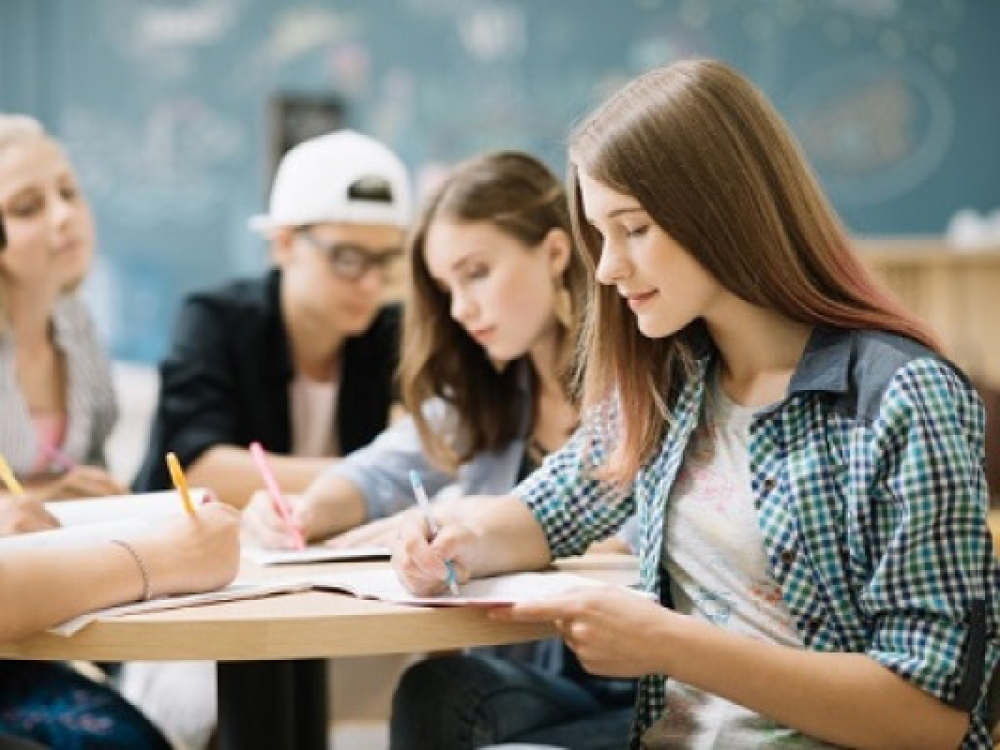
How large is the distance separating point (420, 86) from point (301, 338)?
9.70 ft

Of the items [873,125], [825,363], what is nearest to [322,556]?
[825,363]

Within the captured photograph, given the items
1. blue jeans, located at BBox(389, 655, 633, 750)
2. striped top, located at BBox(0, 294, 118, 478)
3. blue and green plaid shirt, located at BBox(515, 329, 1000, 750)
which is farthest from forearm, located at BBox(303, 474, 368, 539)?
striped top, located at BBox(0, 294, 118, 478)

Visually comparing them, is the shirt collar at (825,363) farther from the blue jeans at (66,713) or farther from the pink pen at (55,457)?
the pink pen at (55,457)

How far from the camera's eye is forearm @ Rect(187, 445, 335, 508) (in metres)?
2.74

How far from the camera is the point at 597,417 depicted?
5.94ft

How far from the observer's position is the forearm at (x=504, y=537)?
175cm

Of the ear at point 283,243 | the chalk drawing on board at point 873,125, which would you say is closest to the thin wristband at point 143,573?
the ear at point 283,243

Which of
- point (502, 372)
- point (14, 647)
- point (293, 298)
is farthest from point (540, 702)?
point (293, 298)

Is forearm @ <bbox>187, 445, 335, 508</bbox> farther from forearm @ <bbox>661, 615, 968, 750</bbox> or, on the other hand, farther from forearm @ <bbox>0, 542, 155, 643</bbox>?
forearm @ <bbox>661, 615, 968, 750</bbox>

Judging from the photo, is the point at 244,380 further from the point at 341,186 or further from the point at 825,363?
the point at 825,363

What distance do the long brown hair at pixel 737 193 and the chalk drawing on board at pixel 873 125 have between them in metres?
4.27

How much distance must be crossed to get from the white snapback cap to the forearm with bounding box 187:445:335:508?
0.44m

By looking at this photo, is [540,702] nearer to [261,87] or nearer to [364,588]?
[364,588]

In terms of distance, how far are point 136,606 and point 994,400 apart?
11.7 ft
